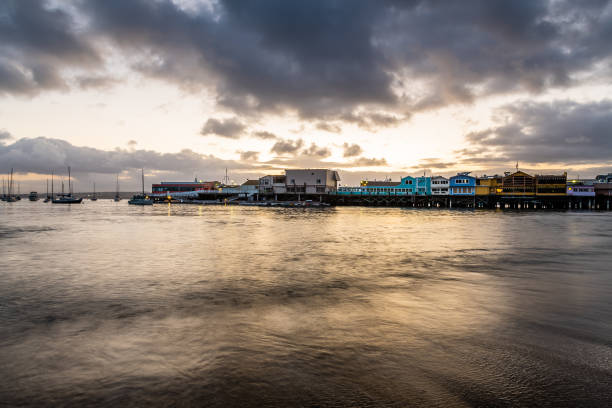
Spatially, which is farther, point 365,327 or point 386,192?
point 386,192

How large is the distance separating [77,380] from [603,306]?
14.7 m

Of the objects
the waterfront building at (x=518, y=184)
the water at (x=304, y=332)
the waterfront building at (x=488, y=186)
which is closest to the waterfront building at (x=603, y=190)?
the waterfront building at (x=518, y=184)

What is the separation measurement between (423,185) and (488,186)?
17.0 meters

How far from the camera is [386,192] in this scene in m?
109

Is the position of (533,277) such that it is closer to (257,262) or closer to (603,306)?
(603,306)

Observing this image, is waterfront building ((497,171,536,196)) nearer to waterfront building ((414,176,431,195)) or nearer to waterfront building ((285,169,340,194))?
waterfront building ((414,176,431,195))

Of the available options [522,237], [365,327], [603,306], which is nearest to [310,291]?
[365,327]

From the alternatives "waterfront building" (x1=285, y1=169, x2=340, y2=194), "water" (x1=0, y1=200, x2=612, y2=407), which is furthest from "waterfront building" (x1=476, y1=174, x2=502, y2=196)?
"water" (x1=0, y1=200, x2=612, y2=407)

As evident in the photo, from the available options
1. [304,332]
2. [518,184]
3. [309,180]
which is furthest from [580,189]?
[304,332]

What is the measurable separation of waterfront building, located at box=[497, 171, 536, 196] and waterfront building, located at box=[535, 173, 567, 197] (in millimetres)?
1354

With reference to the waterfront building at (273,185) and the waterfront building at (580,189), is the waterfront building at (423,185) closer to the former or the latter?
the waterfront building at (580,189)

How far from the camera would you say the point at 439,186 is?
100562 mm

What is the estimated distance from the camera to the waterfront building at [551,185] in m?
87.0

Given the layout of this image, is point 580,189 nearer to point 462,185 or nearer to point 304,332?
point 462,185
